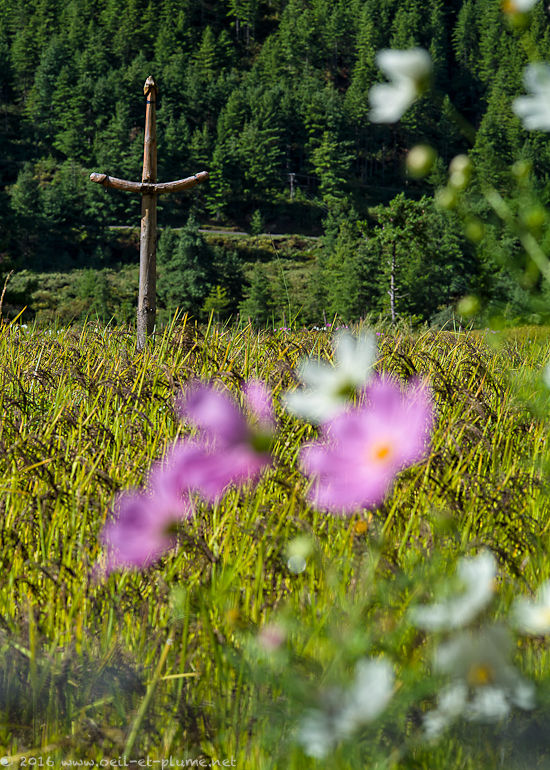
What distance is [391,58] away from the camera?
3.34 feet

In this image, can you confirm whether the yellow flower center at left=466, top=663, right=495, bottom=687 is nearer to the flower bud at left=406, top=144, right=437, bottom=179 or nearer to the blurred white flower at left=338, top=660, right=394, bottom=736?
the blurred white flower at left=338, top=660, right=394, bottom=736

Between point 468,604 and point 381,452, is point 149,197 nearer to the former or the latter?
point 381,452

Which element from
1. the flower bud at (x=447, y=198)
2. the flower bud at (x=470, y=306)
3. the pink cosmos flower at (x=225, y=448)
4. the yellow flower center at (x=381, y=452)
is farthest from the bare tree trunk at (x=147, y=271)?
the yellow flower center at (x=381, y=452)

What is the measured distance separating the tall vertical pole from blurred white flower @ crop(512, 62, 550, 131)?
422cm

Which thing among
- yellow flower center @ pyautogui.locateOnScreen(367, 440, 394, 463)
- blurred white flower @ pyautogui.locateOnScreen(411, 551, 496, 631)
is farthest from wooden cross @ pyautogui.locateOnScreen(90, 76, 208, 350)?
blurred white flower @ pyautogui.locateOnScreen(411, 551, 496, 631)

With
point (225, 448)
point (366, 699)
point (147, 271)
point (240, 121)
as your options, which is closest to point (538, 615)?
point (366, 699)

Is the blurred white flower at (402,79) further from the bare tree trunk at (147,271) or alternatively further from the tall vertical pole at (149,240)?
the bare tree trunk at (147,271)

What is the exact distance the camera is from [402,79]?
39.8 inches

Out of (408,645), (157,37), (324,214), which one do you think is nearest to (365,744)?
(408,645)

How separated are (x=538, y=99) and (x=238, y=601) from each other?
1013 mm

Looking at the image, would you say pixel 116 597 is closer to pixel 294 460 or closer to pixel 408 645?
pixel 408 645

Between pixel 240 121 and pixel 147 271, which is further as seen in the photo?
pixel 240 121

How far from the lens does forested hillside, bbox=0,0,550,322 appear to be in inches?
2363

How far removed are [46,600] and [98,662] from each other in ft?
0.85
